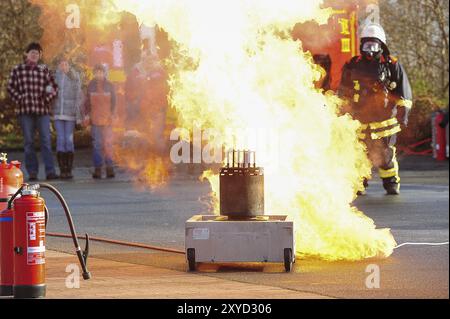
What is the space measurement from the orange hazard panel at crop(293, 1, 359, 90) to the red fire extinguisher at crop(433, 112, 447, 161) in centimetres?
427

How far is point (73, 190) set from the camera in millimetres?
19594

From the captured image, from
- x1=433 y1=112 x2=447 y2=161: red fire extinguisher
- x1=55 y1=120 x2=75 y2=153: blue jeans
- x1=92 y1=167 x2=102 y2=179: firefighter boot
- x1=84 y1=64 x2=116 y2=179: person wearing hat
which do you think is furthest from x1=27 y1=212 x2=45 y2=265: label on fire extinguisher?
x1=433 y1=112 x2=447 y2=161: red fire extinguisher

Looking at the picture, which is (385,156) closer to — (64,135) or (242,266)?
(64,135)

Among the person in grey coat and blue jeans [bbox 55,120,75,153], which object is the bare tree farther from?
blue jeans [bbox 55,120,75,153]

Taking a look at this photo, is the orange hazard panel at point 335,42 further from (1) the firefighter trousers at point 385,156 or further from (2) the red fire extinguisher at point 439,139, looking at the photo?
(2) the red fire extinguisher at point 439,139

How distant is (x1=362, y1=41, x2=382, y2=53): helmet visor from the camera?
1736cm

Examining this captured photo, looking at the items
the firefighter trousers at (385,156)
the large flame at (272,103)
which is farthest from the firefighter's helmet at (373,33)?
the large flame at (272,103)

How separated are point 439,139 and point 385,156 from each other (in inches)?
374

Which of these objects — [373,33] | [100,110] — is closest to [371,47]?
[373,33]

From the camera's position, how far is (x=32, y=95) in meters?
21.4

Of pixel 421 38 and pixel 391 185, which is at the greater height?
pixel 421 38

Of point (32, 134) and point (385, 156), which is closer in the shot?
point (385, 156)

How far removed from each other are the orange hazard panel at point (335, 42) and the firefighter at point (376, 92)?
2.68m

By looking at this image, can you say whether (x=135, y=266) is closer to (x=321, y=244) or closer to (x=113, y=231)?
(x=321, y=244)
